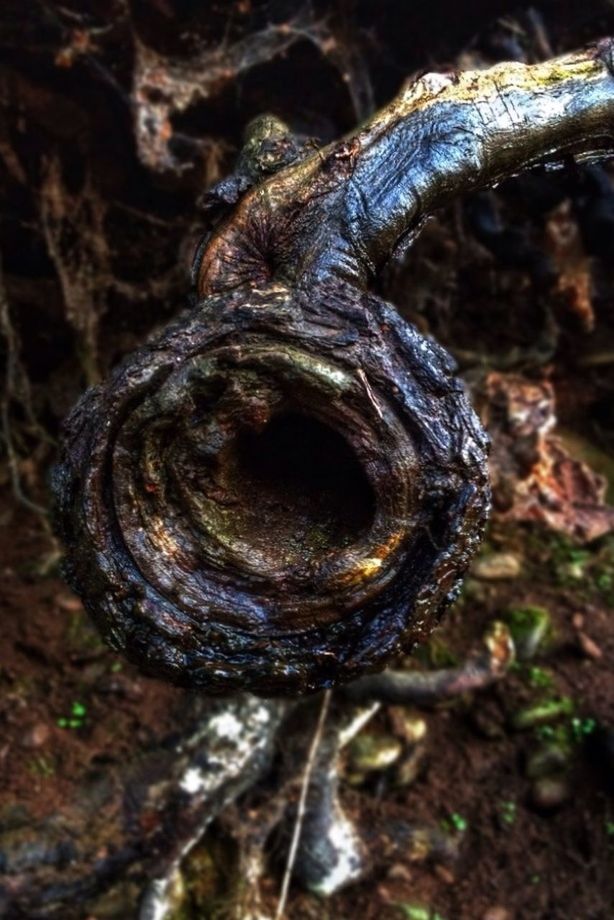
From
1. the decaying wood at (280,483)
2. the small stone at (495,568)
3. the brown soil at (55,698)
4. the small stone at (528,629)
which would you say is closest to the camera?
the decaying wood at (280,483)

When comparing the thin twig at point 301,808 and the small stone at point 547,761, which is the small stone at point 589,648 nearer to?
the small stone at point 547,761

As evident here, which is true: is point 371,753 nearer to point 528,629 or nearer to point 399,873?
point 399,873

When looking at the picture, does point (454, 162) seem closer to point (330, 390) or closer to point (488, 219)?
point (330, 390)

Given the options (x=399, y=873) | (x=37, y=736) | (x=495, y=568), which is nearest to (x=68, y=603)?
(x=37, y=736)

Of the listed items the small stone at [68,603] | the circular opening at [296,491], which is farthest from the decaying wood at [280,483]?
the small stone at [68,603]

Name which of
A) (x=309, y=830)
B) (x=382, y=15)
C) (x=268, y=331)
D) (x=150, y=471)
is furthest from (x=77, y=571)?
(x=382, y=15)

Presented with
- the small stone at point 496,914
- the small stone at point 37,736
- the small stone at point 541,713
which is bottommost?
the small stone at point 496,914
